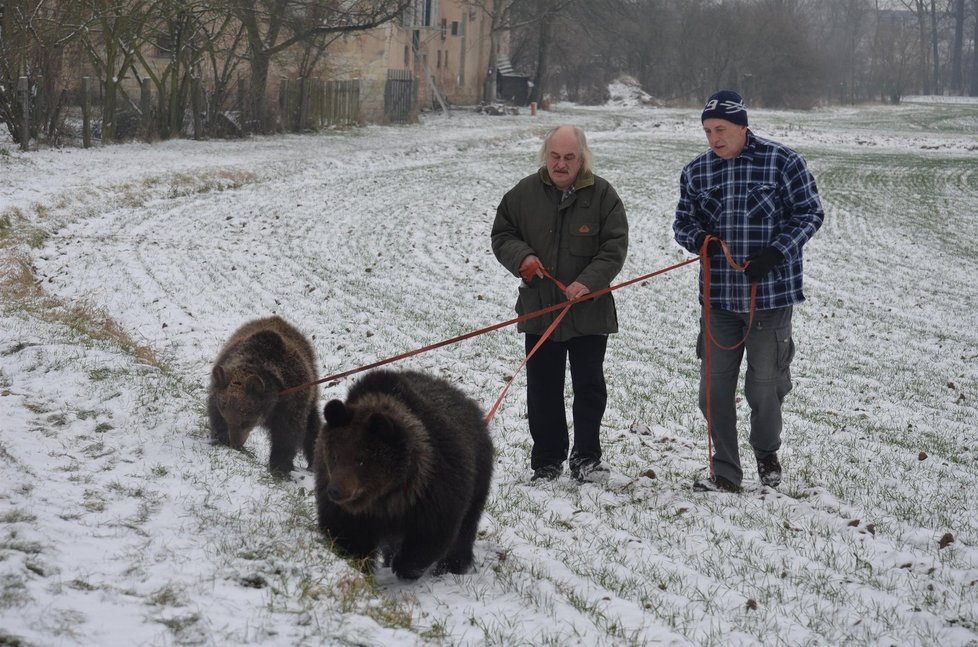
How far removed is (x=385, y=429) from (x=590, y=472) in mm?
2699

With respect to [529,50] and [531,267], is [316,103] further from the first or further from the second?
[529,50]

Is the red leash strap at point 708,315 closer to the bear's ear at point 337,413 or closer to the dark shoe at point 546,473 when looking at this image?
the dark shoe at point 546,473

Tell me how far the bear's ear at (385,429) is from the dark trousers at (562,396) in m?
2.27

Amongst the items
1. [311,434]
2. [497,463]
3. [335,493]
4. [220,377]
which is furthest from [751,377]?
[220,377]

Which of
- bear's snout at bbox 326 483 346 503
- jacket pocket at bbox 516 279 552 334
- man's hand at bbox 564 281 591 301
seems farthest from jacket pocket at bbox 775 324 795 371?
bear's snout at bbox 326 483 346 503

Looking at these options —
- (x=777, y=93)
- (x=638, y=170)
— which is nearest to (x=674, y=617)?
(x=638, y=170)

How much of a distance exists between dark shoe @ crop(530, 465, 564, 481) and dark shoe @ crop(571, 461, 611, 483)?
0.13 metres

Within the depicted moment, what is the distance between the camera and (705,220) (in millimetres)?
6727

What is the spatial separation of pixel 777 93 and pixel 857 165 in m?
55.1

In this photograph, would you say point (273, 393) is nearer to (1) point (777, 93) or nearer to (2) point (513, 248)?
(2) point (513, 248)

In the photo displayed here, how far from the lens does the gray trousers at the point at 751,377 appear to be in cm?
640

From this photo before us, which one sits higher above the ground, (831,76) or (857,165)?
(831,76)

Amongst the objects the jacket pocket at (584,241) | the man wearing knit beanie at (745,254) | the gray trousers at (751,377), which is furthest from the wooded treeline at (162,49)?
the gray trousers at (751,377)

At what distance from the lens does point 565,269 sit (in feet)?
21.7
